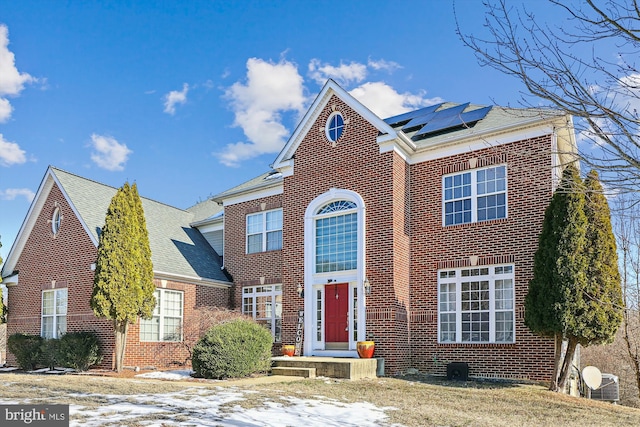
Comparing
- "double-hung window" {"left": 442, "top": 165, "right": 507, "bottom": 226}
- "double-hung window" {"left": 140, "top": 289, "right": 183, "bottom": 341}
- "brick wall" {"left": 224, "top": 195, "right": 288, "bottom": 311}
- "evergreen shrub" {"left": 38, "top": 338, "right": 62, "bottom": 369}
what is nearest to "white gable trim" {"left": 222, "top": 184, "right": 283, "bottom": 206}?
"brick wall" {"left": 224, "top": 195, "right": 288, "bottom": 311}

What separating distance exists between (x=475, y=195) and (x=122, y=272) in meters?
10.2

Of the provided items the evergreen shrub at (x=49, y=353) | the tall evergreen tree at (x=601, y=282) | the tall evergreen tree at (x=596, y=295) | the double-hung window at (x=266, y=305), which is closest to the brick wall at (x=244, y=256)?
the double-hung window at (x=266, y=305)

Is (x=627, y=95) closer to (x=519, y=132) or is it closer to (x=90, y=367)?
(x=519, y=132)

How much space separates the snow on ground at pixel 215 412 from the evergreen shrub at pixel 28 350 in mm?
9969

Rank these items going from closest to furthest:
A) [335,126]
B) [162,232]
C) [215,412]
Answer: [215,412]
[335,126]
[162,232]

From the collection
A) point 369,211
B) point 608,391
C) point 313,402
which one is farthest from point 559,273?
point 608,391

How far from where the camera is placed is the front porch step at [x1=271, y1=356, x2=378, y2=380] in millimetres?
14078

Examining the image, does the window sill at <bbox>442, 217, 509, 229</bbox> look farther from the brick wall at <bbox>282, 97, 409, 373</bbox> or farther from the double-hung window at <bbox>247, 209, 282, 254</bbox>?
the double-hung window at <bbox>247, 209, 282, 254</bbox>

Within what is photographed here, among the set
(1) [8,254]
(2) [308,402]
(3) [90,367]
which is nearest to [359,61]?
(2) [308,402]

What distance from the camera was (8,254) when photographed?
21188 millimetres

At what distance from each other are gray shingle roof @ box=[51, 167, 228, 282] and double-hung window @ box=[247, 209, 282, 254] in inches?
69.6

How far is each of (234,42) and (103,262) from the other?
7.30m

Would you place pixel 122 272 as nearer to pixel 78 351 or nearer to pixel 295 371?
pixel 78 351

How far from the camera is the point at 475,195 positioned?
51.5 ft
